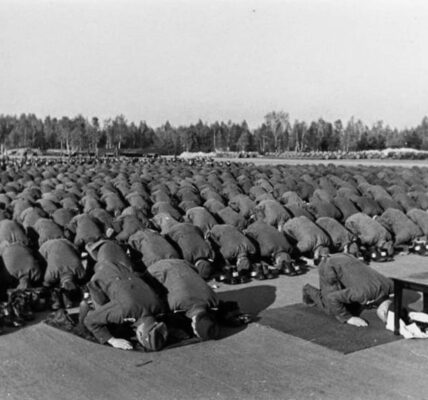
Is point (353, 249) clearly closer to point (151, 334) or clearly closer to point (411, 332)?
point (411, 332)

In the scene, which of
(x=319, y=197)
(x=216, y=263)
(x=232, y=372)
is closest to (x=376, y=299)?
(x=232, y=372)

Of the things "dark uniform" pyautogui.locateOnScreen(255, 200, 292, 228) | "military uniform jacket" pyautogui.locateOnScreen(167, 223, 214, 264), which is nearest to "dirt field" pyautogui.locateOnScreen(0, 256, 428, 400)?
"military uniform jacket" pyautogui.locateOnScreen(167, 223, 214, 264)

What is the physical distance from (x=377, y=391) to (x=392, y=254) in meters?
9.56

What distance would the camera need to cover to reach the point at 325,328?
9922 millimetres

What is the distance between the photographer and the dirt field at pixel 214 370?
7371mm

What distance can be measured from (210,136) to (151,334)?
4929 inches

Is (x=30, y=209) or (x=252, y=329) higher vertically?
(x=30, y=209)

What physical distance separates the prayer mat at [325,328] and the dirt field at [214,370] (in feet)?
0.55

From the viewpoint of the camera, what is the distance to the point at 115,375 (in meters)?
7.90

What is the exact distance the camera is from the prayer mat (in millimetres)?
9188

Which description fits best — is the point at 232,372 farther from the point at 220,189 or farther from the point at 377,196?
the point at 220,189

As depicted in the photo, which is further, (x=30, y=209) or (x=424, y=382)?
(x=30, y=209)

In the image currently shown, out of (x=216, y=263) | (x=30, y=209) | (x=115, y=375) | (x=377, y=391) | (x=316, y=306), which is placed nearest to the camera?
(x=377, y=391)

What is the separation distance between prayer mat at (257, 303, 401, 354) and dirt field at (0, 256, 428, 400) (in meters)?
0.17
